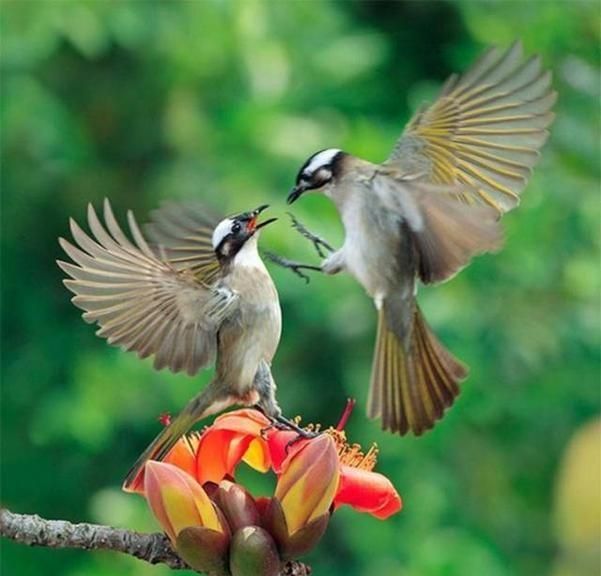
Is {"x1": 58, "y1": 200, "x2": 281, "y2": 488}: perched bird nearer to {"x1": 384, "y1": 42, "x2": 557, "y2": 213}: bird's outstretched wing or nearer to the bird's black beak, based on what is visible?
the bird's black beak

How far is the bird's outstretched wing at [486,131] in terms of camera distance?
7.57ft

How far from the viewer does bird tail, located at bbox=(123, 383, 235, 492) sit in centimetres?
192

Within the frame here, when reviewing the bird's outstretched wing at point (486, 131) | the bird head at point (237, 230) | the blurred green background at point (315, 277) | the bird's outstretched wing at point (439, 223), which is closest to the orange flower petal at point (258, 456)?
the bird head at point (237, 230)

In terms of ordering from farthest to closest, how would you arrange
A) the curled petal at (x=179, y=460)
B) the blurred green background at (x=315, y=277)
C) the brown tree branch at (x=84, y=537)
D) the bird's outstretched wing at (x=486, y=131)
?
the blurred green background at (x=315, y=277), the bird's outstretched wing at (x=486, y=131), the curled petal at (x=179, y=460), the brown tree branch at (x=84, y=537)

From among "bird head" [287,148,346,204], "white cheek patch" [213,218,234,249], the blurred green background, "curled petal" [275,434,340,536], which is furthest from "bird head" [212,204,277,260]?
the blurred green background

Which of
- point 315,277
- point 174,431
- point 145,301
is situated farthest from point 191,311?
point 315,277

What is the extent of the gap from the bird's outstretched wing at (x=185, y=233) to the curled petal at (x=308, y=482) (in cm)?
47

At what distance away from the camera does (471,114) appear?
2502 mm

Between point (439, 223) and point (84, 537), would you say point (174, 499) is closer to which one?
point (84, 537)

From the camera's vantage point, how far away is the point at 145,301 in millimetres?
2031

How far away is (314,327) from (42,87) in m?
1.32

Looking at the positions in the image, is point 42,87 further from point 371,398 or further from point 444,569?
point 371,398

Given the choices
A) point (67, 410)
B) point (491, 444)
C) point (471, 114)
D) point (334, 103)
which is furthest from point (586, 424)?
point (471, 114)

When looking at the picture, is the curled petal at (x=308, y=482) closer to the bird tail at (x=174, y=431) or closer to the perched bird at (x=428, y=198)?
the bird tail at (x=174, y=431)
